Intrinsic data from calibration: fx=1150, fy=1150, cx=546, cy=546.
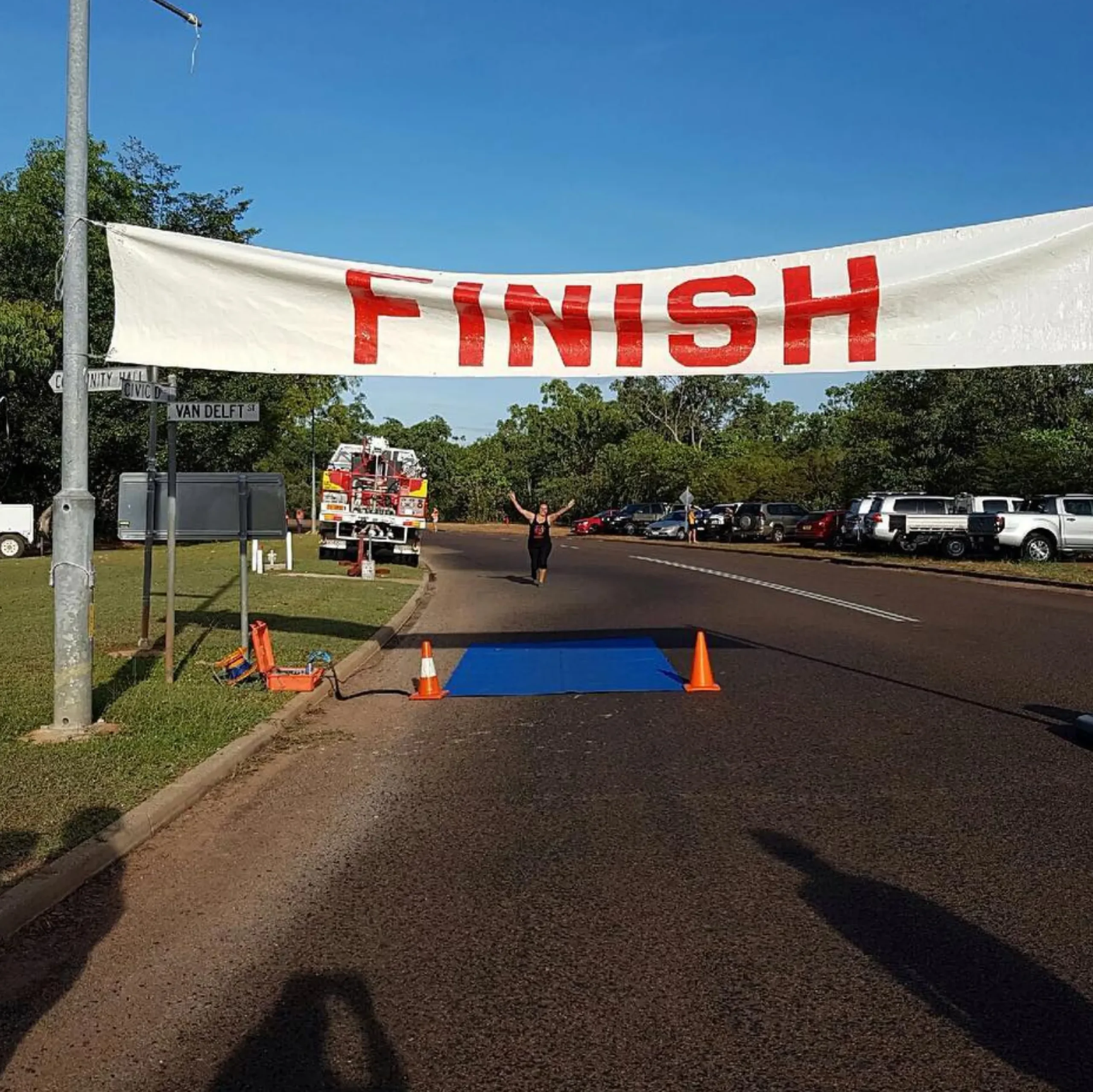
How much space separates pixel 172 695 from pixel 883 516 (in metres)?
28.5

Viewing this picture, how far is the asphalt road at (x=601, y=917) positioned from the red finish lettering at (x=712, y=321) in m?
2.71

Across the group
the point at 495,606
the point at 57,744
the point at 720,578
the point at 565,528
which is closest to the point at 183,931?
the point at 57,744

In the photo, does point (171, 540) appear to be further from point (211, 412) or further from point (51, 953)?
point (51, 953)

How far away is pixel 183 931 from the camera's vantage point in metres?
4.77

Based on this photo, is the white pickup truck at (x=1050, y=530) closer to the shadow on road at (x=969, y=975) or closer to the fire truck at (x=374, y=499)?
the fire truck at (x=374, y=499)

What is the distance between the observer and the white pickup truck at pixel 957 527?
105ft

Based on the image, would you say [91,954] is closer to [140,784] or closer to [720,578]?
[140,784]

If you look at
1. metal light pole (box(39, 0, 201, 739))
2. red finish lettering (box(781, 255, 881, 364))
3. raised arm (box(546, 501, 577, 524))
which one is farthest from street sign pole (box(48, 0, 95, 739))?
raised arm (box(546, 501, 577, 524))

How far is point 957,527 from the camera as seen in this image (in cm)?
3306

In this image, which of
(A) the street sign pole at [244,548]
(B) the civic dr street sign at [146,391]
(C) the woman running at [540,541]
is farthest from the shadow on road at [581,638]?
(C) the woman running at [540,541]

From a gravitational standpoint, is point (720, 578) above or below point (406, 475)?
below

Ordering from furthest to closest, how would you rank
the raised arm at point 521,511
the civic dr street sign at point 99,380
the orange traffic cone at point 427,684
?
the raised arm at point 521,511 < the orange traffic cone at point 427,684 < the civic dr street sign at point 99,380

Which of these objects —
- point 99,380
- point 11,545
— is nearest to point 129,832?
point 99,380

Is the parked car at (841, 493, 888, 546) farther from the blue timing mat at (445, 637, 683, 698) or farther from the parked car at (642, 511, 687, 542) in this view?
the blue timing mat at (445, 637, 683, 698)
